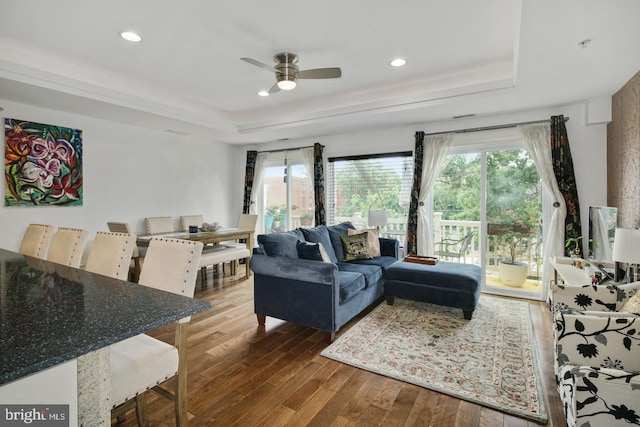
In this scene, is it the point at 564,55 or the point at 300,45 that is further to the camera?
the point at 300,45

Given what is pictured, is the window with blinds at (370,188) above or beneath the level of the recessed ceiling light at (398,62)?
beneath

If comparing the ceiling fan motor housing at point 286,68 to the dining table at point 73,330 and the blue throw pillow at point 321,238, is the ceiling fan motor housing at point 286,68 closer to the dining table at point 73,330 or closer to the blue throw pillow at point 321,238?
the blue throw pillow at point 321,238

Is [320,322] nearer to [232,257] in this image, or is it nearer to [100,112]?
[232,257]

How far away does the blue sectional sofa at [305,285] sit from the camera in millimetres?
2938

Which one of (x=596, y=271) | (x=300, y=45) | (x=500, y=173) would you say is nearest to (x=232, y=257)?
(x=300, y=45)

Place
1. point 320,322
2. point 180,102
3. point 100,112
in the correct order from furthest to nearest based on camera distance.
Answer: point 180,102 → point 100,112 → point 320,322

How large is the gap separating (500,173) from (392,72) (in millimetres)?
2103

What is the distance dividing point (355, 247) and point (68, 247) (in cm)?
300

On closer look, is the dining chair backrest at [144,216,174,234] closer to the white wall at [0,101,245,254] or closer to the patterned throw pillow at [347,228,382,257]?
the white wall at [0,101,245,254]

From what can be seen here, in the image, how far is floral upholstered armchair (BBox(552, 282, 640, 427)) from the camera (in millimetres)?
1407

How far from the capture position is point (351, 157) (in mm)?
5684

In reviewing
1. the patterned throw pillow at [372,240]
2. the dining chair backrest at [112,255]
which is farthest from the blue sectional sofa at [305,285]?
the dining chair backrest at [112,255]

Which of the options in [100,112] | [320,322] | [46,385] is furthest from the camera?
[100,112]

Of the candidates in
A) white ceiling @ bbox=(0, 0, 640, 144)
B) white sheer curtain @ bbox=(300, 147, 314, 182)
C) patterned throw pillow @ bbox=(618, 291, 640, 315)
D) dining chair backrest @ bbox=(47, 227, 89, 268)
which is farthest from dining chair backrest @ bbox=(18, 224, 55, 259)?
patterned throw pillow @ bbox=(618, 291, 640, 315)
